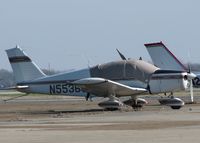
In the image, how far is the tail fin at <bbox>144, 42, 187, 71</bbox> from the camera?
5759cm

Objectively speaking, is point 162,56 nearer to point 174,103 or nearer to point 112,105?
point 174,103

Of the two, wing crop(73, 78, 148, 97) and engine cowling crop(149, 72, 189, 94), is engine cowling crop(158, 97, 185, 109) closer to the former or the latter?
engine cowling crop(149, 72, 189, 94)

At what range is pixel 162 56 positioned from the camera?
58062 mm

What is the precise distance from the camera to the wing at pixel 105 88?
40625mm

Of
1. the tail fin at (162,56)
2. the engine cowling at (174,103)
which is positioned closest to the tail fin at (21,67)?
the engine cowling at (174,103)

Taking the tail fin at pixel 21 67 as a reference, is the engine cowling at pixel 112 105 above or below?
below

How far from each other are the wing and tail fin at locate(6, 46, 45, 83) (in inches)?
188

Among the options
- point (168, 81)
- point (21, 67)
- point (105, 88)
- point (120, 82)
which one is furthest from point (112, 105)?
point (21, 67)

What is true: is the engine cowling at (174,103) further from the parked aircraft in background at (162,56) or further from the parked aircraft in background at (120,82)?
A: the parked aircraft in background at (162,56)

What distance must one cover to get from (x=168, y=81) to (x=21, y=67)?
959 centimetres

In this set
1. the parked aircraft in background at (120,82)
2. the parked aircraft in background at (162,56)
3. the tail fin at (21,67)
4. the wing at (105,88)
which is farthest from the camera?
the parked aircraft in background at (162,56)

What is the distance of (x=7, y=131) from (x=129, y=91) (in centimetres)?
1801

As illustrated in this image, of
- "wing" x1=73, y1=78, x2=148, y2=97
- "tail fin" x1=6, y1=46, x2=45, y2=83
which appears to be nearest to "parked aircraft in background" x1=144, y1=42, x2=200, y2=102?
"tail fin" x1=6, y1=46, x2=45, y2=83

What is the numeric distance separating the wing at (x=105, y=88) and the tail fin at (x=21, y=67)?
4780 millimetres
